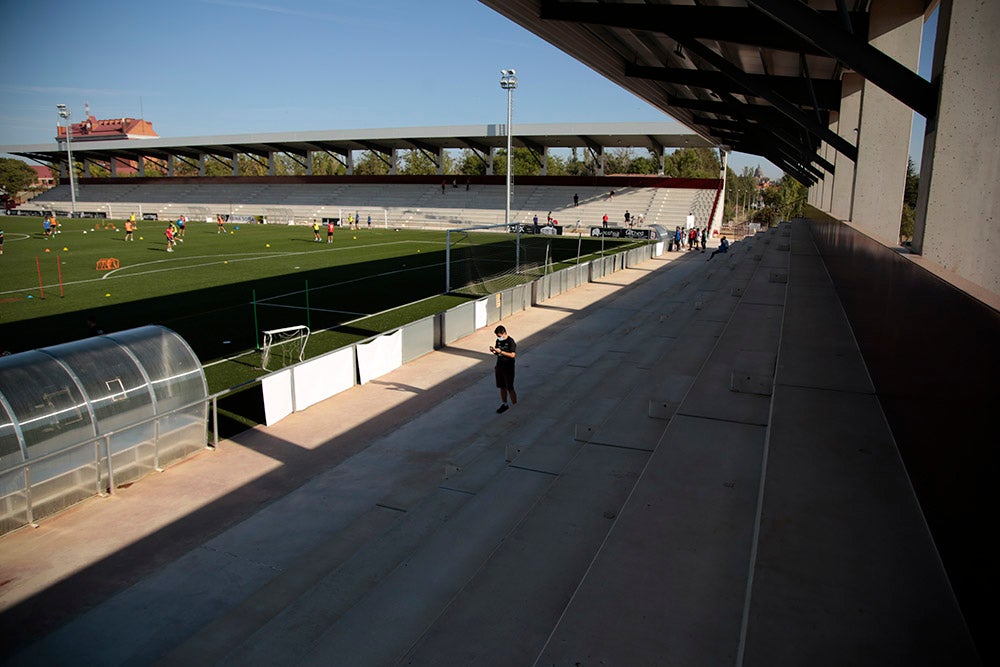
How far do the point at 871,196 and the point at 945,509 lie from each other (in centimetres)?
918

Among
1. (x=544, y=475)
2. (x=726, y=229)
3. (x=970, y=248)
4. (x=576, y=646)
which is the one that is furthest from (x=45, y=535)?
(x=726, y=229)

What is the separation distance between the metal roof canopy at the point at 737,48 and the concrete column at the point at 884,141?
13.4 inches

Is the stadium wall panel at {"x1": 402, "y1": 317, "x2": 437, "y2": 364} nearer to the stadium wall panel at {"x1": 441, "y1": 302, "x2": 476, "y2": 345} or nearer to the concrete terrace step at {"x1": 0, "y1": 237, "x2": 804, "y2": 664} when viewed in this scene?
the stadium wall panel at {"x1": 441, "y1": 302, "x2": 476, "y2": 345}

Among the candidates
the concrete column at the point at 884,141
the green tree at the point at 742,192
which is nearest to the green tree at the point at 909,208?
the concrete column at the point at 884,141

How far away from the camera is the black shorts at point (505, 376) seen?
11.5 m

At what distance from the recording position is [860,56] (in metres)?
5.67

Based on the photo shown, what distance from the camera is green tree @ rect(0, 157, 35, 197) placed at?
289 feet

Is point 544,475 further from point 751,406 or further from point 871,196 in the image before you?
point 871,196

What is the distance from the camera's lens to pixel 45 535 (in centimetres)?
752

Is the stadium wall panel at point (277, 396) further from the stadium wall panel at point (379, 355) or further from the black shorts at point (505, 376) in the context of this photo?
the black shorts at point (505, 376)

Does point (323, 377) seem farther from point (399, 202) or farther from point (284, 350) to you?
point (399, 202)

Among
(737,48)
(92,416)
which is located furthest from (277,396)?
(737,48)

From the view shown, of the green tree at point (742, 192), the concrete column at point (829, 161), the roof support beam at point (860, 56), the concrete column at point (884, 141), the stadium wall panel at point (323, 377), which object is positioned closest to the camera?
the roof support beam at point (860, 56)

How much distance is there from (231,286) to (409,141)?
4423 cm
